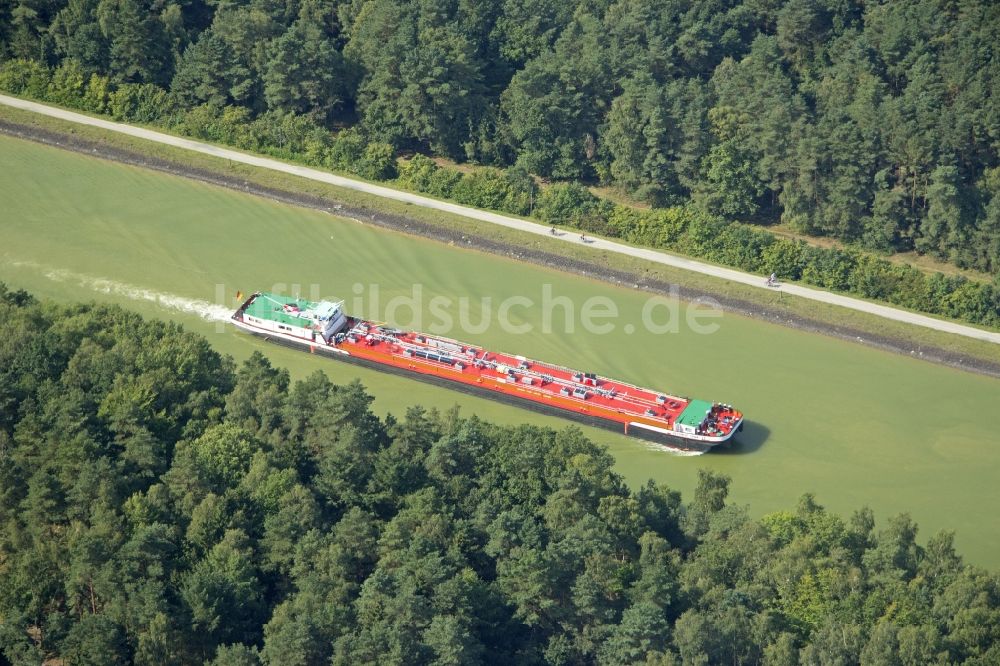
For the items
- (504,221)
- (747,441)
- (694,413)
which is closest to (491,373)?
(694,413)

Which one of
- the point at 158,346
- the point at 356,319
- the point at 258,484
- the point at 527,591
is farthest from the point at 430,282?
the point at 527,591

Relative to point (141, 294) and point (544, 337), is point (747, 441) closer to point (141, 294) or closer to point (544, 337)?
point (544, 337)

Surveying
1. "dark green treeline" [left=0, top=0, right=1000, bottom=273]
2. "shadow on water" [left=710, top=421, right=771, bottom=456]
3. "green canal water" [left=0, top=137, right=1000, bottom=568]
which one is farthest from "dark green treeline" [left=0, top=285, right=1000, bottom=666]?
"dark green treeline" [left=0, top=0, right=1000, bottom=273]

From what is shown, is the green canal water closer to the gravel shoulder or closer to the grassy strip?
the gravel shoulder

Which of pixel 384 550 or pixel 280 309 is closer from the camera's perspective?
pixel 384 550

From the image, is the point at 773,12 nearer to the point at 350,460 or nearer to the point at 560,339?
the point at 560,339
